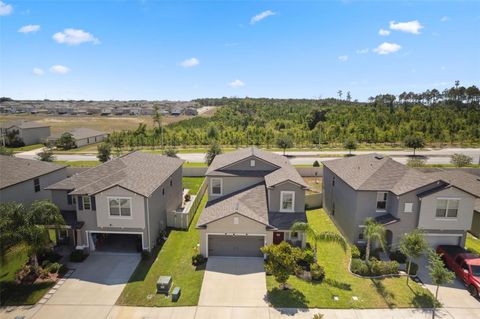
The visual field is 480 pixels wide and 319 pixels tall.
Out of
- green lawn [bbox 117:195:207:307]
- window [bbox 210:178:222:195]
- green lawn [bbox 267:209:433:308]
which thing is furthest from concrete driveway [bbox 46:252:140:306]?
green lawn [bbox 267:209:433:308]

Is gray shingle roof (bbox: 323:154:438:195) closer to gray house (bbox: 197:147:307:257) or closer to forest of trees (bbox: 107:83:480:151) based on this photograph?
gray house (bbox: 197:147:307:257)

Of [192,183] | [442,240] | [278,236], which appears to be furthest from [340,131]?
[278,236]

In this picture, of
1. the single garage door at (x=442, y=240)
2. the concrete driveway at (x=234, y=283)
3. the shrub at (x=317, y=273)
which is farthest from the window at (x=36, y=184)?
the single garage door at (x=442, y=240)

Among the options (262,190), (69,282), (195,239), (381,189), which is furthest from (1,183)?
(381,189)

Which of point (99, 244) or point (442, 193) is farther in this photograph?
point (99, 244)

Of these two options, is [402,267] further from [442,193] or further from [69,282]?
[69,282]
